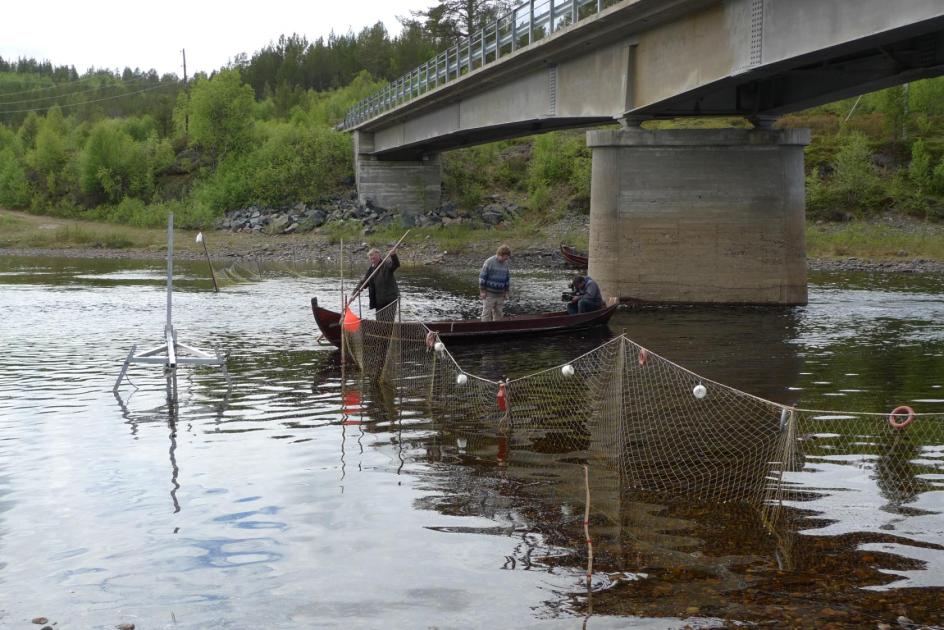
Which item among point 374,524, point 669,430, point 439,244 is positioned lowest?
point 374,524

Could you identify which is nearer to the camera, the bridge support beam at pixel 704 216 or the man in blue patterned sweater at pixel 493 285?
the man in blue patterned sweater at pixel 493 285

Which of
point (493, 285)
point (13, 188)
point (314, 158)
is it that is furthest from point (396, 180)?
point (493, 285)

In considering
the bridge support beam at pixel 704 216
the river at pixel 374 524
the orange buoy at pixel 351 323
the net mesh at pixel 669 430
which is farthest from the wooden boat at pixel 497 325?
the bridge support beam at pixel 704 216

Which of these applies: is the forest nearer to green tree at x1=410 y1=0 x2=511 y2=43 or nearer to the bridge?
green tree at x1=410 y1=0 x2=511 y2=43

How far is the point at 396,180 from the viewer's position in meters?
69.4

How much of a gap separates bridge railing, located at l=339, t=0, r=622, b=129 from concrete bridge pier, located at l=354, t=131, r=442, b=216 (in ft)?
8.05

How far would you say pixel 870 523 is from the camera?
9.90 m

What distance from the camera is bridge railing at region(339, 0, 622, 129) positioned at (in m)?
32.6

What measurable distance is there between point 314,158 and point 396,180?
8.41 metres

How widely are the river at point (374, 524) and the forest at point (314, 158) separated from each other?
43757 millimetres

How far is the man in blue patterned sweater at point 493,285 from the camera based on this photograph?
23.4 metres

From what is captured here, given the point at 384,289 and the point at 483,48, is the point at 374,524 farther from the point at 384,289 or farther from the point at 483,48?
the point at 483,48

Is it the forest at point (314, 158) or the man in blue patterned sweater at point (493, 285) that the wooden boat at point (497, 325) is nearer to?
the man in blue patterned sweater at point (493, 285)

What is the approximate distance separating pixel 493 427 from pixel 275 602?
6707 millimetres
